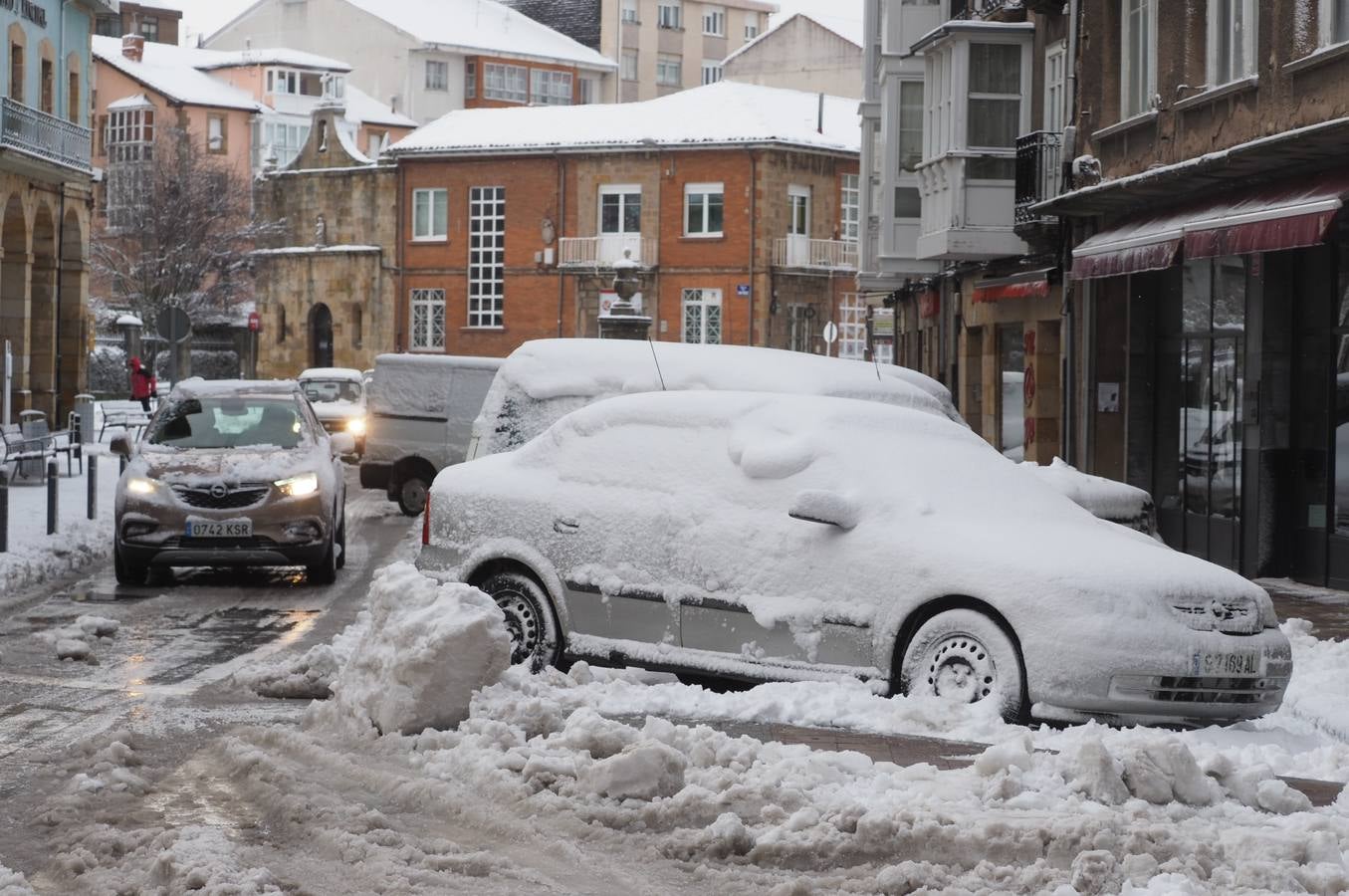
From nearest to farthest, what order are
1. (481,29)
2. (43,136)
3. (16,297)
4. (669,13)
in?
(43,136), (16,297), (481,29), (669,13)

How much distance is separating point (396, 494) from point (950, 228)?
9263 millimetres

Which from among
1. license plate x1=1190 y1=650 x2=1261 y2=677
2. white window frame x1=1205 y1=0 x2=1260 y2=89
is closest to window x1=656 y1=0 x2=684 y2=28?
white window frame x1=1205 y1=0 x2=1260 y2=89

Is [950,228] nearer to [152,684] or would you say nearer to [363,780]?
[152,684]

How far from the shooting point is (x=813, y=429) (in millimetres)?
10617

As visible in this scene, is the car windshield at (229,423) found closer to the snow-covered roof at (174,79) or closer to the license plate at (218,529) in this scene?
the license plate at (218,529)

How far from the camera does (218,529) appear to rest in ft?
51.4

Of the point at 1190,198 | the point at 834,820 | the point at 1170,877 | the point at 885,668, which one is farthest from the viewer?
the point at 1190,198

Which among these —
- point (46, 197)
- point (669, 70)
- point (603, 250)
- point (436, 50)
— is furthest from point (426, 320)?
point (669, 70)

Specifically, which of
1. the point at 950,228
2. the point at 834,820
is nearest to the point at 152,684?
the point at 834,820

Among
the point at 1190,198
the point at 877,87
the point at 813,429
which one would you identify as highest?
the point at 877,87

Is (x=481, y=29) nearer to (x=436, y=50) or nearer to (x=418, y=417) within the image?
(x=436, y=50)

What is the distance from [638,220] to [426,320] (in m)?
8.73

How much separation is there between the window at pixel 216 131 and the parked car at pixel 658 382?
246ft

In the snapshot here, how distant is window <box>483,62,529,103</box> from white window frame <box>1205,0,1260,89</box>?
74052 millimetres
